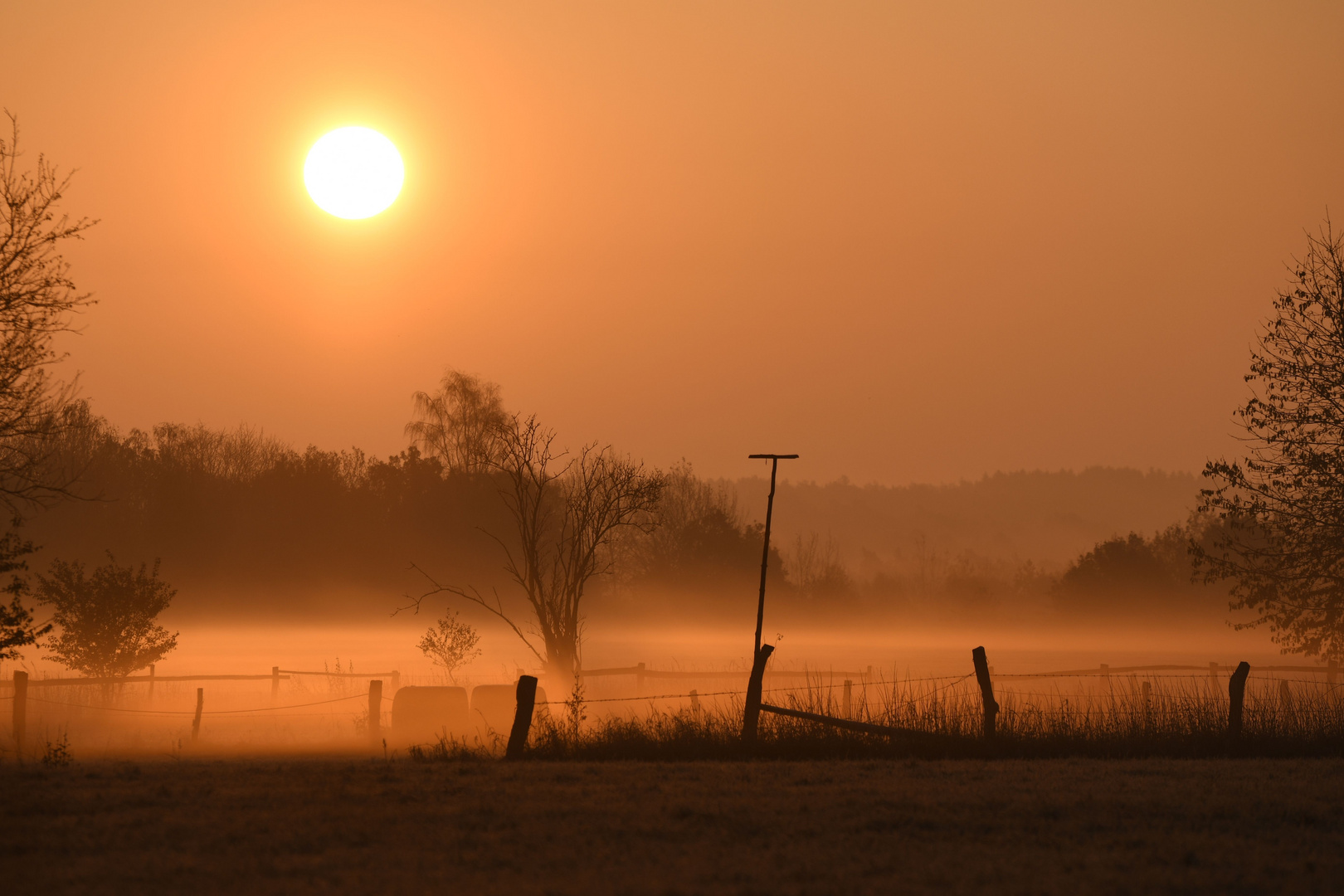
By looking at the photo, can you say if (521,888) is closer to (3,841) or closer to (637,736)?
(3,841)

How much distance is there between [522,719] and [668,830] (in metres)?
5.53

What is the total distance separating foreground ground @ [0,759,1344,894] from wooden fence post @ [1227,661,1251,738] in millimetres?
3898

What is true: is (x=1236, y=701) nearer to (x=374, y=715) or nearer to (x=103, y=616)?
(x=374, y=715)

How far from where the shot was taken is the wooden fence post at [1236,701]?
50.6 feet

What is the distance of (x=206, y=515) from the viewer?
195 ft

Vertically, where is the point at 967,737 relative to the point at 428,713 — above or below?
above

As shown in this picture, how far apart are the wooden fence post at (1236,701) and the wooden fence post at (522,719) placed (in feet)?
32.0

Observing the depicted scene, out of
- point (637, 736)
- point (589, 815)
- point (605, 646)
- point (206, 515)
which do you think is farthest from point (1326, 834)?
point (206, 515)

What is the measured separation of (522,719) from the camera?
13.7 meters

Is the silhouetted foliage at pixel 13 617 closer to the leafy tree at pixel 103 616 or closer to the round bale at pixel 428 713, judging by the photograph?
the round bale at pixel 428 713

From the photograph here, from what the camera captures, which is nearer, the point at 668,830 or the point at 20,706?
the point at 668,830

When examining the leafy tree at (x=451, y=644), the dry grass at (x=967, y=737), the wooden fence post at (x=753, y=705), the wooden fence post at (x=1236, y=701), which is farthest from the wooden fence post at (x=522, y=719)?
the leafy tree at (x=451, y=644)

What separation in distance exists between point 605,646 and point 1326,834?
4811 cm

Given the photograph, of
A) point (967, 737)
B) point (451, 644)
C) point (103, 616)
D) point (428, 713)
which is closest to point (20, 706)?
point (103, 616)
